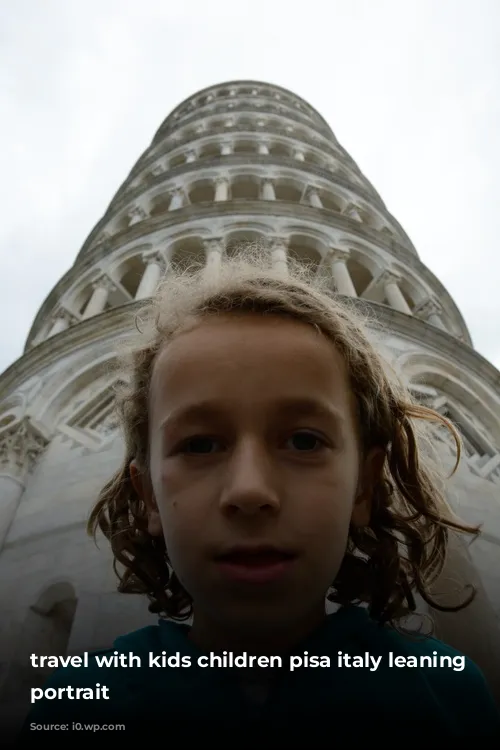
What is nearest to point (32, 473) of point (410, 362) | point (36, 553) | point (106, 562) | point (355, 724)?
point (36, 553)

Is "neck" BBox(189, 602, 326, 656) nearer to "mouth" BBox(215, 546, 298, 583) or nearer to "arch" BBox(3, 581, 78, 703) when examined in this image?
"mouth" BBox(215, 546, 298, 583)

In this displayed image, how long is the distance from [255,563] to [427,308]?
40.3 feet

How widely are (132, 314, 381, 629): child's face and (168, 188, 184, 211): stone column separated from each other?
55.1 feet

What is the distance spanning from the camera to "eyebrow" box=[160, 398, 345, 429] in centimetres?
160

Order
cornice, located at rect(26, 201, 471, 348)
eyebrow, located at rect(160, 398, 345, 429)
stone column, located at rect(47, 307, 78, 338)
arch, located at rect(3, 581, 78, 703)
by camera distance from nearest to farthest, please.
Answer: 1. eyebrow, located at rect(160, 398, 345, 429)
2. arch, located at rect(3, 581, 78, 703)
3. stone column, located at rect(47, 307, 78, 338)
4. cornice, located at rect(26, 201, 471, 348)

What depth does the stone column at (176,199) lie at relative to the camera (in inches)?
688

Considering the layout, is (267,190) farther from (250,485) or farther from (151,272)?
(250,485)

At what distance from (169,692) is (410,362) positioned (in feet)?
24.5

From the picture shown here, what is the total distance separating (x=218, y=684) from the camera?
5.00 ft

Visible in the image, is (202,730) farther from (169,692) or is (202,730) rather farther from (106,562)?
(106,562)

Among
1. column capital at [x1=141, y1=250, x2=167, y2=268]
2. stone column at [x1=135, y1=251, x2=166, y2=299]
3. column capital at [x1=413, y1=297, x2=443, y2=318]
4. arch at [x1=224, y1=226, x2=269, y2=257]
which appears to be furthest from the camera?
arch at [x1=224, y1=226, x2=269, y2=257]

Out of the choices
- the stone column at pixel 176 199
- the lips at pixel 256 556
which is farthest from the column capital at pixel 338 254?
the lips at pixel 256 556

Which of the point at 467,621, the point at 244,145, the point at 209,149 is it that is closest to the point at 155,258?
the point at 467,621

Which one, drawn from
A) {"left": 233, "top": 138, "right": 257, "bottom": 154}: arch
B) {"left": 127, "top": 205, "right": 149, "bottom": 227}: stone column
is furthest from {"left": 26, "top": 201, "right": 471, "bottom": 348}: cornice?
{"left": 233, "top": 138, "right": 257, "bottom": 154}: arch
